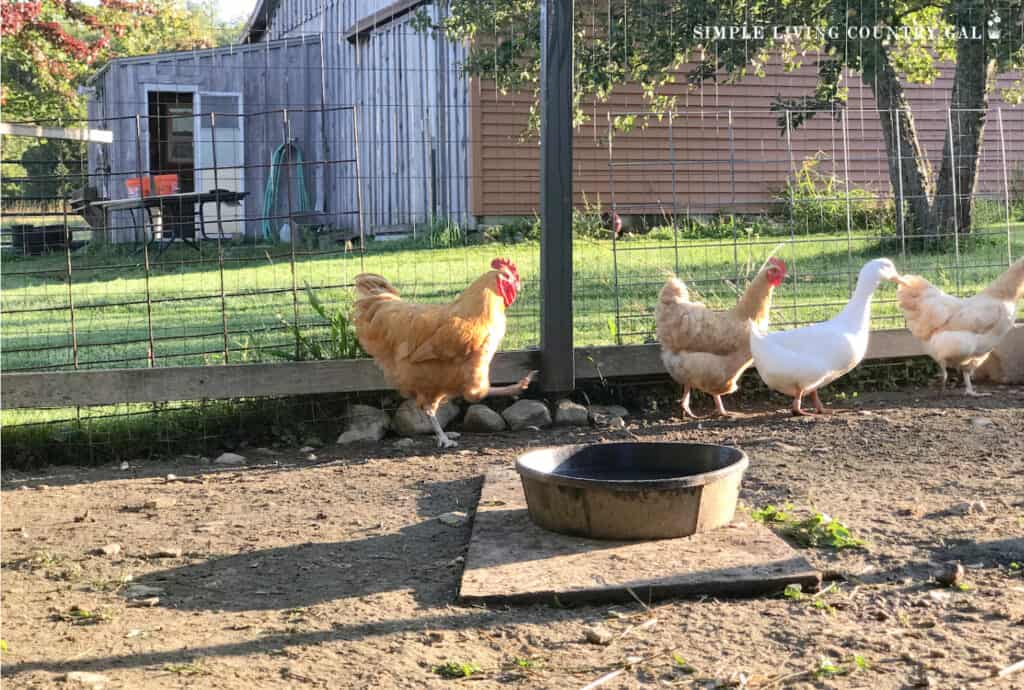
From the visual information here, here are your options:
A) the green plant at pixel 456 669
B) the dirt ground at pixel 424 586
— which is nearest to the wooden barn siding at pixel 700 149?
the dirt ground at pixel 424 586

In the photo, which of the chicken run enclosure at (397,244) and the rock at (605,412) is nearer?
the chicken run enclosure at (397,244)

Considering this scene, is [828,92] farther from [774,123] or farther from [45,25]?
[45,25]

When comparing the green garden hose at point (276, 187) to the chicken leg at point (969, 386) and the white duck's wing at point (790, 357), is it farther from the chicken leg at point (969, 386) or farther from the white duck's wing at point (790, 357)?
the chicken leg at point (969, 386)

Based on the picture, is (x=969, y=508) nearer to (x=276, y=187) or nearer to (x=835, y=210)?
(x=835, y=210)

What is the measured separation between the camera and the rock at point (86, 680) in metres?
2.69

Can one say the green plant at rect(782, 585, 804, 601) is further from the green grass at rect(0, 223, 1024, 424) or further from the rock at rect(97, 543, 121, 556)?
the green grass at rect(0, 223, 1024, 424)

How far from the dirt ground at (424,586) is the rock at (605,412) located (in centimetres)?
73

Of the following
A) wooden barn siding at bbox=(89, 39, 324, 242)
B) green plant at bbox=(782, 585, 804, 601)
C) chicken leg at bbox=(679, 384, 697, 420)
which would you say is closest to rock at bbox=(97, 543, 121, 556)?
green plant at bbox=(782, 585, 804, 601)

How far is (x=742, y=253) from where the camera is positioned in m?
10.1

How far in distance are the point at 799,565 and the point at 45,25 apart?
12.9m

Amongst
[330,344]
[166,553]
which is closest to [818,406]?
[330,344]

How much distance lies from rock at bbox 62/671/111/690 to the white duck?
3927 millimetres

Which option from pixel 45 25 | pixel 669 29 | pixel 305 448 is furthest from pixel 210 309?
pixel 45 25

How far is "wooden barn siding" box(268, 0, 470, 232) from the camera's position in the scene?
6.12m
